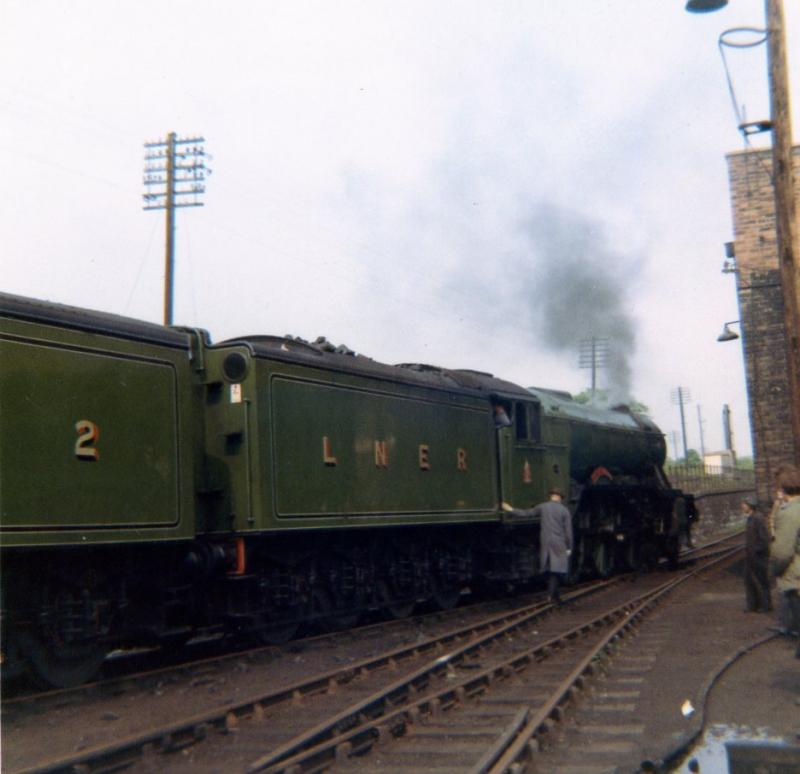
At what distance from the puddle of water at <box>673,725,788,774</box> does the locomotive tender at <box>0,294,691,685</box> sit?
433cm

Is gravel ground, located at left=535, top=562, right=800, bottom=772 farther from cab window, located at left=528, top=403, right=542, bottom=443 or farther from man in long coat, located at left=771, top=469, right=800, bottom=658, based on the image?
cab window, located at left=528, top=403, right=542, bottom=443

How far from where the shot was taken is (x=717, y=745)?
592 centimetres

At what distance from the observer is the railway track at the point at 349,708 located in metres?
5.61

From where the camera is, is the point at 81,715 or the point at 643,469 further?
the point at 643,469

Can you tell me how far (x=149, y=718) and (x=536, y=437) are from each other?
371 inches

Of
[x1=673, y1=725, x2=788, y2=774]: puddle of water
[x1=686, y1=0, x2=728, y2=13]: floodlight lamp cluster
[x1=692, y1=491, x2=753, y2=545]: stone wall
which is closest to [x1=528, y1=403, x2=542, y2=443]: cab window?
[x1=686, y1=0, x2=728, y2=13]: floodlight lamp cluster

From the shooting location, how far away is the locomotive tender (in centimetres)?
730

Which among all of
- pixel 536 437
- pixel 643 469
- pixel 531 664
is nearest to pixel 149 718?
pixel 531 664

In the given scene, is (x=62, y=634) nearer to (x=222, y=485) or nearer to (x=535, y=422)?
(x=222, y=485)

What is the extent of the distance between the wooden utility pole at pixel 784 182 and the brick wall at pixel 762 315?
6.20m

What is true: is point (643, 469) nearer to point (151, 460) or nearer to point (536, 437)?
point (536, 437)

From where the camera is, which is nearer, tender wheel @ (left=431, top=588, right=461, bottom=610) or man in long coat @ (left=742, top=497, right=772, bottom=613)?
man in long coat @ (left=742, top=497, right=772, bottom=613)

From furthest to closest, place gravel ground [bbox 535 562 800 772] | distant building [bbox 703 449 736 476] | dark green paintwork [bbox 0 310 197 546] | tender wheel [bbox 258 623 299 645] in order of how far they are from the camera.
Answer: distant building [bbox 703 449 736 476] → tender wheel [bbox 258 623 299 645] → dark green paintwork [bbox 0 310 197 546] → gravel ground [bbox 535 562 800 772]

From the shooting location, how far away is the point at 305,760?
5430 millimetres
